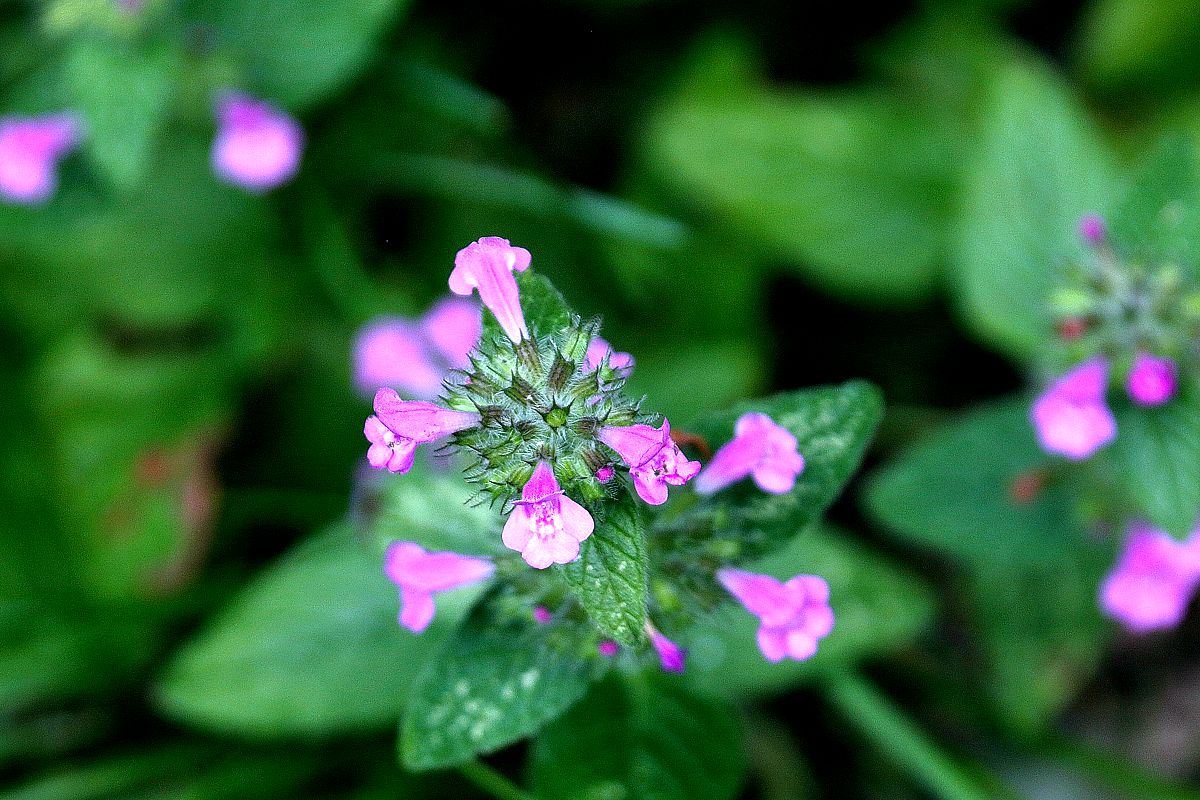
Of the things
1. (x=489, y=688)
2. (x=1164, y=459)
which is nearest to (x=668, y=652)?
(x=489, y=688)

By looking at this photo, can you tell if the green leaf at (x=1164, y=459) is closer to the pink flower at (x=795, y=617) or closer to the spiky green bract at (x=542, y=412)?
the pink flower at (x=795, y=617)

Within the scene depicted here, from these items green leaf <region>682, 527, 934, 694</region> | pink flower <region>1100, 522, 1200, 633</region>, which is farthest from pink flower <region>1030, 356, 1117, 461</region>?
green leaf <region>682, 527, 934, 694</region>

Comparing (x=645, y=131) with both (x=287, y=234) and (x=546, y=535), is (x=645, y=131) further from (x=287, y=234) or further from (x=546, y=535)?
(x=546, y=535)

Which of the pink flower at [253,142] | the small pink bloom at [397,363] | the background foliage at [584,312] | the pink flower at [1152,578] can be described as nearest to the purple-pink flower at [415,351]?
the small pink bloom at [397,363]

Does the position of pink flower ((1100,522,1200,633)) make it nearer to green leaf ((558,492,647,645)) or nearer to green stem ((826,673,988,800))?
green stem ((826,673,988,800))

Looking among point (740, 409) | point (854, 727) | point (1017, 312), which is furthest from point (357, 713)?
point (1017, 312)
